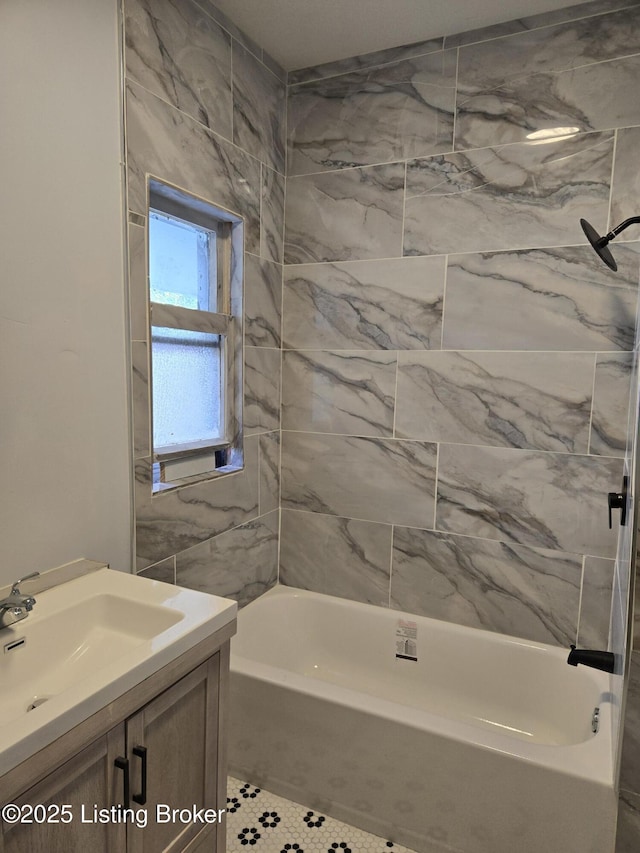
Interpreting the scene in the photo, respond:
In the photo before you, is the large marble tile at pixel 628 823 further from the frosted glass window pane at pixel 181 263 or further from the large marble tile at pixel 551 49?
the large marble tile at pixel 551 49

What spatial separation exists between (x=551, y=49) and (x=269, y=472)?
196 cm

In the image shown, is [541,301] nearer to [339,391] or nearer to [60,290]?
[339,391]

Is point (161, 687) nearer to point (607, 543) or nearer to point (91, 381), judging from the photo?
point (91, 381)

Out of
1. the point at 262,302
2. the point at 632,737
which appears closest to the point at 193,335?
the point at 262,302

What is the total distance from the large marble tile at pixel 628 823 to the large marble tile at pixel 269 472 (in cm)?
159

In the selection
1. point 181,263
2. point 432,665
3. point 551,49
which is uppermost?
point 551,49

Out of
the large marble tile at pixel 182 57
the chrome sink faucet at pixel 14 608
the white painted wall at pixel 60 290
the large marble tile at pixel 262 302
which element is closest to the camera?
the chrome sink faucet at pixel 14 608

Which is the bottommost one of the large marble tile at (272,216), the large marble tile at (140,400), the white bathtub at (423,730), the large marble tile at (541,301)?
the white bathtub at (423,730)

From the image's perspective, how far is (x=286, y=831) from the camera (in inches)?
68.6

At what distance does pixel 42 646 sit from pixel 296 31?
2243 mm

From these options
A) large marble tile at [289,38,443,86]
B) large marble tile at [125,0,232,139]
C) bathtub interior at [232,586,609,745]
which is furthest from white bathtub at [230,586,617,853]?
large marble tile at [289,38,443,86]

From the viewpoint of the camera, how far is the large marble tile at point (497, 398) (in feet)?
6.66

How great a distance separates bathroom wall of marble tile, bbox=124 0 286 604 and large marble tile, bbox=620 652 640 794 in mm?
1385

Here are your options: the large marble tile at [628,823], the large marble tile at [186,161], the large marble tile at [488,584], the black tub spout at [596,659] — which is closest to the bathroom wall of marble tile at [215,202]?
the large marble tile at [186,161]
